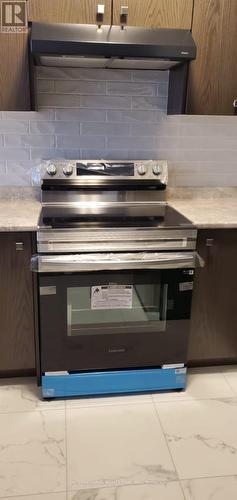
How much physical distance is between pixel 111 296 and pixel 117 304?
2.0 inches

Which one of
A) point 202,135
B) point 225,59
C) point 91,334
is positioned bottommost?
point 91,334

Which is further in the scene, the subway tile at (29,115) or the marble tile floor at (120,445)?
the subway tile at (29,115)

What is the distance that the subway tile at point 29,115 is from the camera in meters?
2.17

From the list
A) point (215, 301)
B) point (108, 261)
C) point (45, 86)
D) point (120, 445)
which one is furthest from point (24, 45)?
point (120, 445)

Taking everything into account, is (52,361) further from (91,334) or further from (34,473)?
(34,473)

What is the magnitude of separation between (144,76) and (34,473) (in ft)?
6.59

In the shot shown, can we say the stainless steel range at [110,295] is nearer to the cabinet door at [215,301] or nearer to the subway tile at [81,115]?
the cabinet door at [215,301]

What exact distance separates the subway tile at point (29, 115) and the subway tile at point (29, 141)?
95 millimetres

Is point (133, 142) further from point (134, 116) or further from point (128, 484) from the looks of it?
point (128, 484)

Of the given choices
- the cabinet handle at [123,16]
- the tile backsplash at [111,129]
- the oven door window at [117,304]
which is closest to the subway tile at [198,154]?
the tile backsplash at [111,129]

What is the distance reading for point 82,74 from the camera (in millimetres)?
2168

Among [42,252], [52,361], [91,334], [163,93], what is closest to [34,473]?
[52,361]

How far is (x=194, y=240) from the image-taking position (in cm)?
184

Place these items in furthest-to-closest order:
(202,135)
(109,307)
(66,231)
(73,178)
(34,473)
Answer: (202,135)
(73,178)
(109,307)
(66,231)
(34,473)
